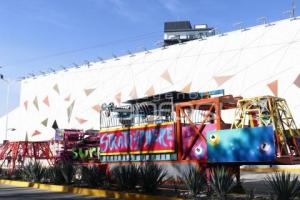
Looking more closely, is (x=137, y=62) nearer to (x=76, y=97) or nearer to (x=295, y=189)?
(x=76, y=97)

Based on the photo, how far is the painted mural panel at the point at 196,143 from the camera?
50.8ft

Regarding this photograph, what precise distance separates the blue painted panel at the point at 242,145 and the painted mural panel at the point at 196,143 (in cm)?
88

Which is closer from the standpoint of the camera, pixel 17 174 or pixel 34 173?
pixel 34 173

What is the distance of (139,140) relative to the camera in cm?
1792

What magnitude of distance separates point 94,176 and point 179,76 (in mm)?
26737

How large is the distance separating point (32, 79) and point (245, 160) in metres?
54.6

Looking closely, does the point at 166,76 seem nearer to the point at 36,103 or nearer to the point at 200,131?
the point at 36,103

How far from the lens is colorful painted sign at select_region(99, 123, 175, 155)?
16.7 meters

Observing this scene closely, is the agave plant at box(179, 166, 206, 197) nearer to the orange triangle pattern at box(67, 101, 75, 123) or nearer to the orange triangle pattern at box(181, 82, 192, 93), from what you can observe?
the orange triangle pattern at box(181, 82, 192, 93)

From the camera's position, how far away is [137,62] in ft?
160

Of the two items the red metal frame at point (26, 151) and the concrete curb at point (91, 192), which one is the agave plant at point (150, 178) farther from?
the red metal frame at point (26, 151)

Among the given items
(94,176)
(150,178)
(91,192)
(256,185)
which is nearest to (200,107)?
(150,178)

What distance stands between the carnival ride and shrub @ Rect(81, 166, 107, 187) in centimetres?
108

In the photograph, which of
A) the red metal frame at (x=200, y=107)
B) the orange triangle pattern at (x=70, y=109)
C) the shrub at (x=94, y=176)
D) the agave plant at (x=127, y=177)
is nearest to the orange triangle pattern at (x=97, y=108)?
the orange triangle pattern at (x=70, y=109)
